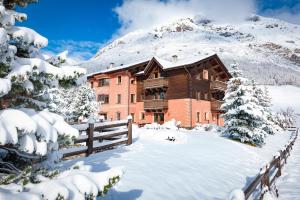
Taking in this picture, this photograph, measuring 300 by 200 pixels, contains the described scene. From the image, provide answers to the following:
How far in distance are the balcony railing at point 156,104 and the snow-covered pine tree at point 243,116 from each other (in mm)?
14261

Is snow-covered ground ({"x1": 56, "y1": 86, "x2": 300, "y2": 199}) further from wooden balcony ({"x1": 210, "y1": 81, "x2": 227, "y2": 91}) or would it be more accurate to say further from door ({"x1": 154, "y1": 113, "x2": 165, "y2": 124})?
wooden balcony ({"x1": 210, "y1": 81, "x2": 227, "y2": 91})

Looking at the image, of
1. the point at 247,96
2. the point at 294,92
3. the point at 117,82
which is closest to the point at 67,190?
the point at 247,96

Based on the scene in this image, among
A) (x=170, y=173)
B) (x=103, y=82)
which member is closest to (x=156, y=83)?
(x=103, y=82)

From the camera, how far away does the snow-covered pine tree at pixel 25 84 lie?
3.69 metres

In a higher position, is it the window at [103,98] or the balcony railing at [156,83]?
the balcony railing at [156,83]

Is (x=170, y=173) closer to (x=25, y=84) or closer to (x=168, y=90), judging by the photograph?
(x=25, y=84)

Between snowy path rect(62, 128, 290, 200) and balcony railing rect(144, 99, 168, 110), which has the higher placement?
balcony railing rect(144, 99, 168, 110)

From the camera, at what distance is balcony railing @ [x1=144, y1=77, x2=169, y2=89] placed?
40656mm

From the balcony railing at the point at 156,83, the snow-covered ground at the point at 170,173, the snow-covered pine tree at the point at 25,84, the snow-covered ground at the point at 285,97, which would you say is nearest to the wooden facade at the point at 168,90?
the balcony railing at the point at 156,83

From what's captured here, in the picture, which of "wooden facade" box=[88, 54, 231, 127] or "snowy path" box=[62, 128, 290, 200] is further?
"wooden facade" box=[88, 54, 231, 127]

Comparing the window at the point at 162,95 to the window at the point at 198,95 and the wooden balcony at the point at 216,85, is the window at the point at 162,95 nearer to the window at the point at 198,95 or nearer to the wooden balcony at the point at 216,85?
the window at the point at 198,95

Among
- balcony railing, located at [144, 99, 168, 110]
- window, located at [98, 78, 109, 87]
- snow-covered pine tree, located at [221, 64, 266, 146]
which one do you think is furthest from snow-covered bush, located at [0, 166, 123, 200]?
window, located at [98, 78, 109, 87]

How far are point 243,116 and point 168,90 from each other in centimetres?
1599

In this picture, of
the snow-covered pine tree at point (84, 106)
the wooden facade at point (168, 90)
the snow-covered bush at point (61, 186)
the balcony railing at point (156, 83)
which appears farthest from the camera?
the balcony railing at point (156, 83)
